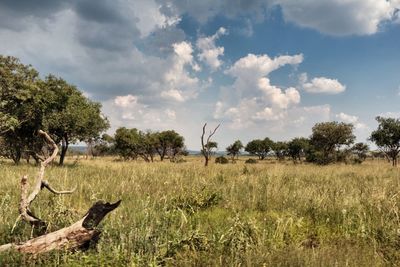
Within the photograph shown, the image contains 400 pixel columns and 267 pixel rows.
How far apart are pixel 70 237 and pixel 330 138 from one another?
2467 inches

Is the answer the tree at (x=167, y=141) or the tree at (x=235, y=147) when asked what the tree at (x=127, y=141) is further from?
the tree at (x=235, y=147)

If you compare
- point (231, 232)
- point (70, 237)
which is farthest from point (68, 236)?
point (231, 232)

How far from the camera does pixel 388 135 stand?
176ft

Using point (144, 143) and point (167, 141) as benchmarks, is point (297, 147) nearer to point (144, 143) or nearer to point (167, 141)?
point (167, 141)

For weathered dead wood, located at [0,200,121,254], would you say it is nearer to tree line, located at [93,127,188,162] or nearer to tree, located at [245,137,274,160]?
tree line, located at [93,127,188,162]

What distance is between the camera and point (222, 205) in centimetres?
953

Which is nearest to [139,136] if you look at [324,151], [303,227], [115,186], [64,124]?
[324,151]

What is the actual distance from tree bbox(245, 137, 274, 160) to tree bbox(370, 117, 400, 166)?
52.9 metres

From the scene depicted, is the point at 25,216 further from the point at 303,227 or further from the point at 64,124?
the point at 64,124

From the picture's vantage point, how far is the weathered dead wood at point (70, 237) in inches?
204

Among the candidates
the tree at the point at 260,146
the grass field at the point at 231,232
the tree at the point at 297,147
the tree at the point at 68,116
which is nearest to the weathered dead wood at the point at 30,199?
the grass field at the point at 231,232

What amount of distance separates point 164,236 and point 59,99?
26750mm

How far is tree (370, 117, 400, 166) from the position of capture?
2079 inches

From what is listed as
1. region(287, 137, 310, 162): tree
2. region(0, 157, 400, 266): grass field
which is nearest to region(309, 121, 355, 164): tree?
region(287, 137, 310, 162): tree
